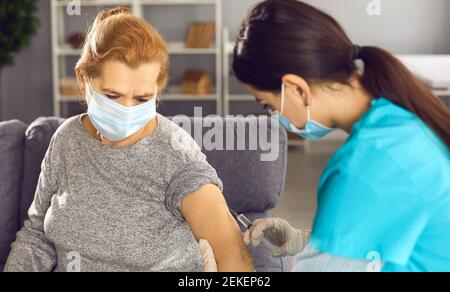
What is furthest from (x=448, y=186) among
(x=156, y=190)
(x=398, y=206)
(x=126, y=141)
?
(x=126, y=141)

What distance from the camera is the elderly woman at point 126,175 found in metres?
1.54

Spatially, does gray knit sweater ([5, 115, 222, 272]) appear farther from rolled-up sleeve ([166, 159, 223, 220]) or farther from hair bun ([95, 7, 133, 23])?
hair bun ([95, 7, 133, 23])

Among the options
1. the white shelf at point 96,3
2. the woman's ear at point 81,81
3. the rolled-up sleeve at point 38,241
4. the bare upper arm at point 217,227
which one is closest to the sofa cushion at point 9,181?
the rolled-up sleeve at point 38,241

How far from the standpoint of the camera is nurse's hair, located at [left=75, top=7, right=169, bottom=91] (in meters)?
1.54

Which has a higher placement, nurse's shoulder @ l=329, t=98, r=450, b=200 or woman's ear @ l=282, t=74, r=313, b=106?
woman's ear @ l=282, t=74, r=313, b=106

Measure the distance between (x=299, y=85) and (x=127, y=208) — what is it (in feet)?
1.85

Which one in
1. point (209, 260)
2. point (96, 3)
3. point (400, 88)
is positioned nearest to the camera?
point (400, 88)

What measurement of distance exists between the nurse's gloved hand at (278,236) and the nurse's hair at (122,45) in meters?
0.40

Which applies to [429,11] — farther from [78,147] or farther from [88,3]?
[78,147]

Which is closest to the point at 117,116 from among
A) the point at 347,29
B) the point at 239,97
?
the point at 239,97

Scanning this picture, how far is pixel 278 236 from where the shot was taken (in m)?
1.55

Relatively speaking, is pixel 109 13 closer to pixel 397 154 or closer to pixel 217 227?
pixel 217 227

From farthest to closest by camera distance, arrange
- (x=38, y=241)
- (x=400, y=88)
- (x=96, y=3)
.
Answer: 1. (x=96, y=3)
2. (x=38, y=241)
3. (x=400, y=88)
